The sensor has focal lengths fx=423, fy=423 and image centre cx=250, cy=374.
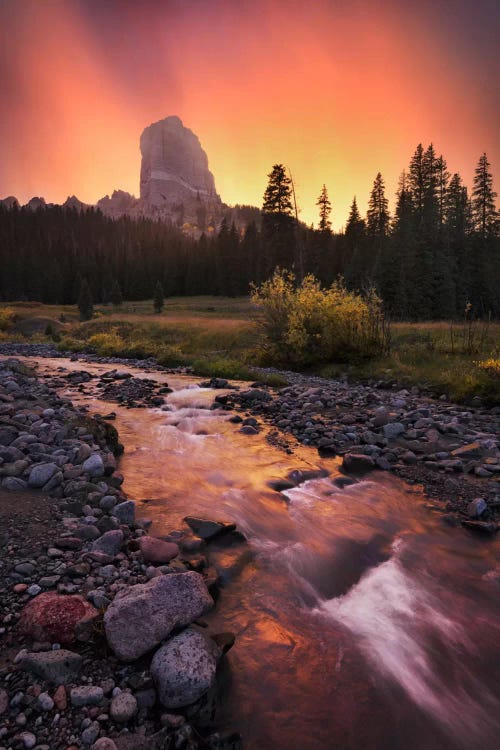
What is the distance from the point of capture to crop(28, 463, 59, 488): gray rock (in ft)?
18.5

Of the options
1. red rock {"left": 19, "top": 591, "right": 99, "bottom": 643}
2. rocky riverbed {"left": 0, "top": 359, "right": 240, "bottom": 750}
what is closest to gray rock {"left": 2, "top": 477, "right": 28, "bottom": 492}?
rocky riverbed {"left": 0, "top": 359, "right": 240, "bottom": 750}

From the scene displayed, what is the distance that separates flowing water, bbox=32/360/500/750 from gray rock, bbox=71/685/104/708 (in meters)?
0.91

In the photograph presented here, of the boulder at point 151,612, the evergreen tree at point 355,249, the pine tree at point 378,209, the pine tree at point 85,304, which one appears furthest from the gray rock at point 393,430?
the pine tree at point 378,209

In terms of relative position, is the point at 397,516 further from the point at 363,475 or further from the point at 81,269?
the point at 81,269

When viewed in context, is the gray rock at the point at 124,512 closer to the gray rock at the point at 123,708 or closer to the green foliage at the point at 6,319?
the gray rock at the point at 123,708

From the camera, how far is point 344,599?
4.53 meters

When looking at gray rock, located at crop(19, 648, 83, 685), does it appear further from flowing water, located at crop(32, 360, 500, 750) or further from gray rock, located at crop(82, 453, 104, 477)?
gray rock, located at crop(82, 453, 104, 477)

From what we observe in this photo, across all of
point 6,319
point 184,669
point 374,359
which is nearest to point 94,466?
point 184,669

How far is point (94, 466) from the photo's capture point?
6340 millimetres

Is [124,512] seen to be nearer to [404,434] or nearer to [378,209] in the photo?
[404,434]

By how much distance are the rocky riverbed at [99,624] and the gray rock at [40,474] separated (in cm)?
1


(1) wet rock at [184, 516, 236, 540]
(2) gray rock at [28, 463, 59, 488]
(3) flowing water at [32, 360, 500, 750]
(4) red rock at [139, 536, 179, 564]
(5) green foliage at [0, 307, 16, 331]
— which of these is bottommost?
(3) flowing water at [32, 360, 500, 750]

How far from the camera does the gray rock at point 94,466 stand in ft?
20.6

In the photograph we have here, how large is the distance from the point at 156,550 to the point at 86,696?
1870 millimetres
